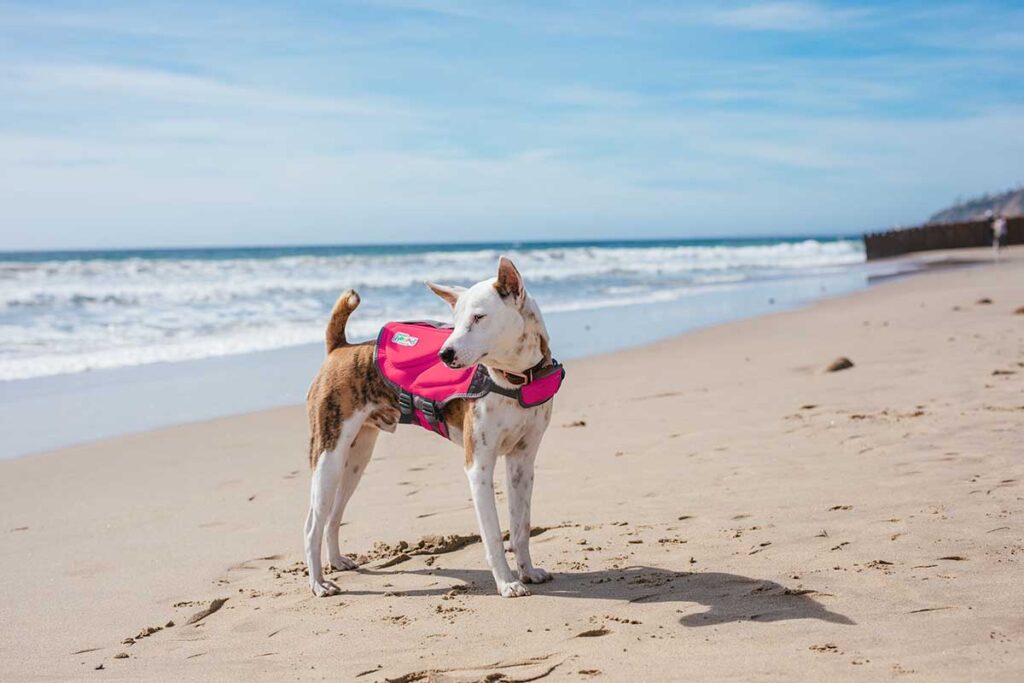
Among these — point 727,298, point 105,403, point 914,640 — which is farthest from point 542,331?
point 727,298

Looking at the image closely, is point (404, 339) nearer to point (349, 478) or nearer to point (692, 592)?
point (349, 478)

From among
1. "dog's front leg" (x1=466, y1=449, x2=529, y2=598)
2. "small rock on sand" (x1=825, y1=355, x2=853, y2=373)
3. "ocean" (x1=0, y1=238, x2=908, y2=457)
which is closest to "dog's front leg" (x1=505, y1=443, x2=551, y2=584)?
"dog's front leg" (x1=466, y1=449, x2=529, y2=598)

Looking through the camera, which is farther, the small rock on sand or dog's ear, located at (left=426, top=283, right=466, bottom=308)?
the small rock on sand

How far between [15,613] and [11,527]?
1595mm

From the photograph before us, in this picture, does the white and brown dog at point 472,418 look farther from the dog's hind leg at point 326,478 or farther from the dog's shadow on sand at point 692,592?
the dog's shadow on sand at point 692,592

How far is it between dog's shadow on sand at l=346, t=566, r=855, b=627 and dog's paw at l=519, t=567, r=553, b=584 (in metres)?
0.04

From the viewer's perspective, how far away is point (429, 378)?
446cm

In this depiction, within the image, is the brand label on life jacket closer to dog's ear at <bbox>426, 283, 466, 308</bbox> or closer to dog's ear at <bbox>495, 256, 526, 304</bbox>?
dog's ear at <bbox>426, 283, 466, 308</bbox>

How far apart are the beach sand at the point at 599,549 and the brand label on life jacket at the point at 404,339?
115 centimetres

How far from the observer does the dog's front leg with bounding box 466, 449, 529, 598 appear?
425cm

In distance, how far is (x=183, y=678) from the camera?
3.54 m

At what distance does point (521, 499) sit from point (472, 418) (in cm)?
47

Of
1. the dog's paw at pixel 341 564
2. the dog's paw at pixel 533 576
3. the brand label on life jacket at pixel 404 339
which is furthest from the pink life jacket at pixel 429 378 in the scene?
the dog's paw at pixel 341 564

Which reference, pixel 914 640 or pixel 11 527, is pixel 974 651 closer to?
pixel 914 640
